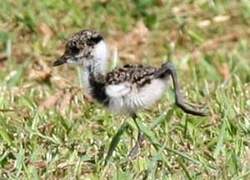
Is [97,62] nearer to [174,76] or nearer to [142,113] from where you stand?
[174,76]

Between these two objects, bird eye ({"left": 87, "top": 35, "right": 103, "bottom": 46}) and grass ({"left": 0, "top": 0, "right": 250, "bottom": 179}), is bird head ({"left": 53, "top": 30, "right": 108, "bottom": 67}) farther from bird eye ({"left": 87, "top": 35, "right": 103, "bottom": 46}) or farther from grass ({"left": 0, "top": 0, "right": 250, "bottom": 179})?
grass ({"left": 0, "top": 0, "right": 250, "bottom": 179})

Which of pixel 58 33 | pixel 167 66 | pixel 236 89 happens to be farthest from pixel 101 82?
pixel 58 33

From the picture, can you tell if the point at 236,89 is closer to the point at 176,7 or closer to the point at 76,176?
the point at 76,176

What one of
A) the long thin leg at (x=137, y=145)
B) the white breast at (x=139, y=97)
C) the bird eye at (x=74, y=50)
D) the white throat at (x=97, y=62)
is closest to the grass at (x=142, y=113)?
the long thin leg at (x=137, y=145)

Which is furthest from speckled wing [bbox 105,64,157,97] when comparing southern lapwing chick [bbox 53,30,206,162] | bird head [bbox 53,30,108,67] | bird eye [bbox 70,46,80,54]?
bird eye [bbox 70,46,80,54]

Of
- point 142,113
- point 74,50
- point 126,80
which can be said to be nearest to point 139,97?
point 126,80

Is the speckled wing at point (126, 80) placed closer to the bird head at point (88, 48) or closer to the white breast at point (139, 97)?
the white breast at point (139, 97)
